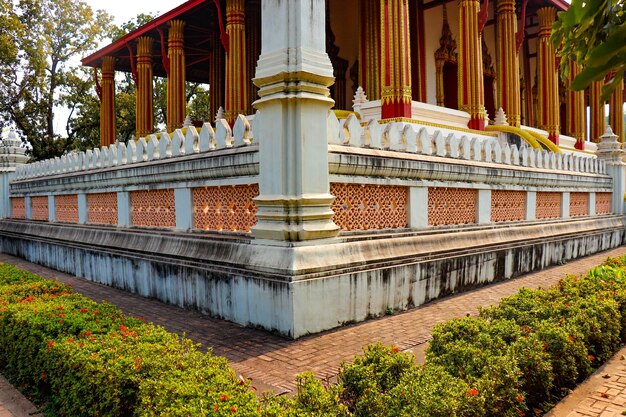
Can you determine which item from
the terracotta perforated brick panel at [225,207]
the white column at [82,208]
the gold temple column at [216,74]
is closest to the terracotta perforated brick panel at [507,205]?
the terracotta perforated brick panel at [225,207]

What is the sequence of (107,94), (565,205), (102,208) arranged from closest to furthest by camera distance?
(102,208), (565,205), (107,94)

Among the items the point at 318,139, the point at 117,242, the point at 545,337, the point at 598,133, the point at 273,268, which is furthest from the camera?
the point at 598,133

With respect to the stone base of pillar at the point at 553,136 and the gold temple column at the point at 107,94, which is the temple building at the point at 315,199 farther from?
the gold temple column at the point at 107,94

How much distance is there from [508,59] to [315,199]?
1330 cm

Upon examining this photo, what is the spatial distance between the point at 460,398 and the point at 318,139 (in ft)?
10.6

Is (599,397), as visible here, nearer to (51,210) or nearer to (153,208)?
(153,208)

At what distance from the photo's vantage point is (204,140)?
6.40 meters

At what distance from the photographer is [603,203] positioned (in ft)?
42.8

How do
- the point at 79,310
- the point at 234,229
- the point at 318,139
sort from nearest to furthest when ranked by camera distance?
the point at 79,310 < the point at 318,139 < the point at 234,229

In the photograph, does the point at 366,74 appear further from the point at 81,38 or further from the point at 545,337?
the point at 81,38

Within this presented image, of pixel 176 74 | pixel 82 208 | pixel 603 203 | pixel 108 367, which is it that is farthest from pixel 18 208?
pixel 603 203

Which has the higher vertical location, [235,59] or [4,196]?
[235,59]

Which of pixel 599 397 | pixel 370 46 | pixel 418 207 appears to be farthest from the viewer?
pixel 370 46

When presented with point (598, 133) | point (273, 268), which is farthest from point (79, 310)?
point (598, 133)
